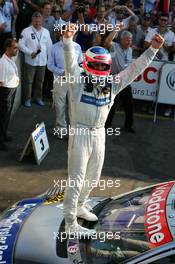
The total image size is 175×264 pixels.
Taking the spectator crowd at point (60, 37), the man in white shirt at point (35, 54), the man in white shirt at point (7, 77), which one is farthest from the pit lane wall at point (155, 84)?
the man in white shirt at point (7, 77)

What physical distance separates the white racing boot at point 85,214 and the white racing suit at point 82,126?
0.26 feet

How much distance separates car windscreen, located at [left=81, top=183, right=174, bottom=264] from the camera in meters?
4.23

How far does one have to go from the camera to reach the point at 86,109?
500 cm

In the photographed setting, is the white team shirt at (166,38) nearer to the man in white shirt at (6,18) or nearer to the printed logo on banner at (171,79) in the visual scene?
the printed logo on banner at (171,79)

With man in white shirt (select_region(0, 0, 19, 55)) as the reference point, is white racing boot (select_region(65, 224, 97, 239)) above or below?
below

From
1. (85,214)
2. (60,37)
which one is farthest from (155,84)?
(85,214)

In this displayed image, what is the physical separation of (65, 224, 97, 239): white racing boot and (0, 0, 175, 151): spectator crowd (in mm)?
4624

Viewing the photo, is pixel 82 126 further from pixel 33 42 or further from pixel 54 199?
pixel 33 42

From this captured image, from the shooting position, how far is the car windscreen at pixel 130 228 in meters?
4.23

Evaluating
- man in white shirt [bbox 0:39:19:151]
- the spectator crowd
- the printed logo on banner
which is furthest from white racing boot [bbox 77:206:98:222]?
the printed logo on banner

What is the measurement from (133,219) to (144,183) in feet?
11.7

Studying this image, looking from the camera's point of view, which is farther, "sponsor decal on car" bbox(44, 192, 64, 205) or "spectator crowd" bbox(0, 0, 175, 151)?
"spectator crowd" bbox(0, 0, 175, 151)

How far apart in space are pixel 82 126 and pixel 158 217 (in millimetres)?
1188

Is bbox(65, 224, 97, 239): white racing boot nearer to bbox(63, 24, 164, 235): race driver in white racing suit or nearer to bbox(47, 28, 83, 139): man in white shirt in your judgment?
bbox(63, 24, 164, 235): race driver in white racing suit
